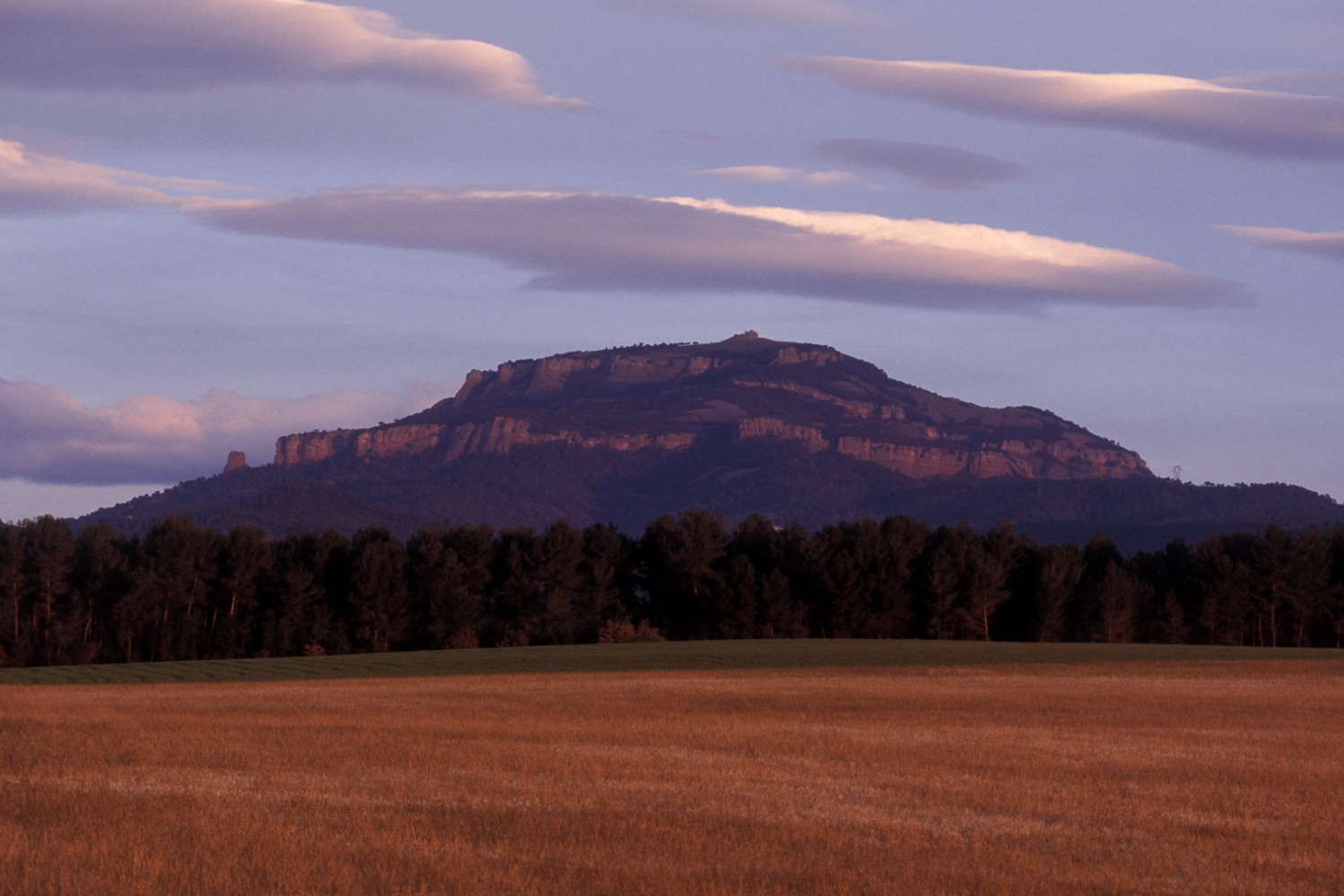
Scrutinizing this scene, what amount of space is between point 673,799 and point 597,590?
102339 millimetres

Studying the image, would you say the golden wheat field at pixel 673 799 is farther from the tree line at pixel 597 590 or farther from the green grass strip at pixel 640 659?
the tree line at pixel 597 590

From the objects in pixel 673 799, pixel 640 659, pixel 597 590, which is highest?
pixel 673 799

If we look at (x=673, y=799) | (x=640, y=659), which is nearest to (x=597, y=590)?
(x=640, y=659)

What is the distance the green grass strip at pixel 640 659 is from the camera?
228 feet

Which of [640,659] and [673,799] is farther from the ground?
[673,799]

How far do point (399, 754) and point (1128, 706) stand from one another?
84.7 feet

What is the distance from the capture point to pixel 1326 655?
8325cm

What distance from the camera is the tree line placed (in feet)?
378

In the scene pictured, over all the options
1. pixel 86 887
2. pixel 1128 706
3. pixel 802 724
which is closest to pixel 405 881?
pixel 86 887

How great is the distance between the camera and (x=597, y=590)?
123625 millimetres

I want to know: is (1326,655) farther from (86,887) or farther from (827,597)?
(86,887)

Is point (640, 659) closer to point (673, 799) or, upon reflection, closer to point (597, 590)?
point (597, 590)

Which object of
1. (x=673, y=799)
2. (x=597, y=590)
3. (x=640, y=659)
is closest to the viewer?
(x=673, y=799)

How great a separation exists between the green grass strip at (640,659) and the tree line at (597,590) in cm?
2910
